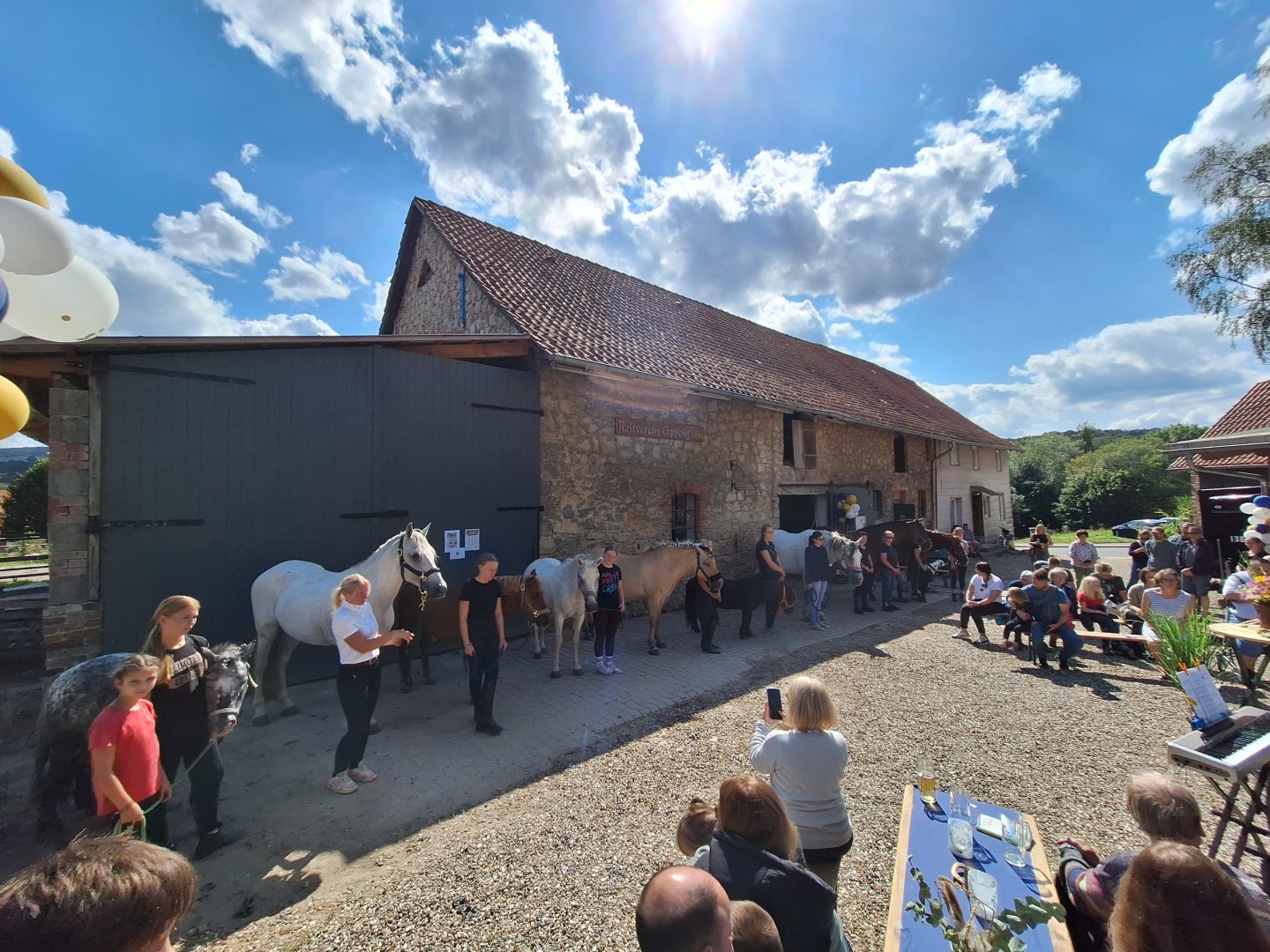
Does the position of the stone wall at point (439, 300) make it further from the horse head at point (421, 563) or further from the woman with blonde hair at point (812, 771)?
the woman with blonde hair at point (812, 771)

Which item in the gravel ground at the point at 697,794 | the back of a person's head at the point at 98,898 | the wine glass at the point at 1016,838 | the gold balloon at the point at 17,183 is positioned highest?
the gold balloon at the point at 17,183

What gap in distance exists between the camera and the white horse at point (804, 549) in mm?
9828

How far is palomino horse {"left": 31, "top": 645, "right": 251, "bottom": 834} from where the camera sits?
324 centimetres

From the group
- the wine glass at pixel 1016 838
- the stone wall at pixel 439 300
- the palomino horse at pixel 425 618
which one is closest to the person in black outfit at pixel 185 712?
the palomino horse at pixel 425 618

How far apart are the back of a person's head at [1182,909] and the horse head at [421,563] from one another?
4626mm

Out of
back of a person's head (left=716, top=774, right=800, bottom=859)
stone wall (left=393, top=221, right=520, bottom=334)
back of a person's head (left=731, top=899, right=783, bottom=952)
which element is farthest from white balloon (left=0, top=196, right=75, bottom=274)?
stone wall (left=393, top=221, right=520, bottom=334)

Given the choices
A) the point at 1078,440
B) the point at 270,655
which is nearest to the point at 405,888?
the point at 270,655

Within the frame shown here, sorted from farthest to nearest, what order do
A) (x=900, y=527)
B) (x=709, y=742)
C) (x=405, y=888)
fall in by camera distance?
(x=900, y=527)
(x=709, y=742)
(x=405, y=888)

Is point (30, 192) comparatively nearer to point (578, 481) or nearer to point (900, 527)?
point (578, 481)

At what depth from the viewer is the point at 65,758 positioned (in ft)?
10.7

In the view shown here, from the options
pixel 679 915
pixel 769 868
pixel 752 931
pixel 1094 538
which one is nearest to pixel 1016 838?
pixel 769 868

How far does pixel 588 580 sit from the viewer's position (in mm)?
6559

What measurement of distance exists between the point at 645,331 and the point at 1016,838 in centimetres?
1073

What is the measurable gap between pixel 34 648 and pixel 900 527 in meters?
14.4
